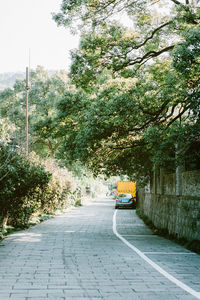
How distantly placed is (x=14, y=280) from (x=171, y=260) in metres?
4.00

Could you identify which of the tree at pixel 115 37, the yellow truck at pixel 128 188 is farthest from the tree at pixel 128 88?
the yellow truck at pixel 128 188

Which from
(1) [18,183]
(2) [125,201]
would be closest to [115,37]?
(1) [18,183]

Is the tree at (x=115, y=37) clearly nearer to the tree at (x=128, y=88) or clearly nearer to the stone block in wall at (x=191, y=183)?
the tree at (x=128, y=88)

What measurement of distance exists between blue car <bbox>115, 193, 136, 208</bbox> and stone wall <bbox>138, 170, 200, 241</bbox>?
67.9 feet

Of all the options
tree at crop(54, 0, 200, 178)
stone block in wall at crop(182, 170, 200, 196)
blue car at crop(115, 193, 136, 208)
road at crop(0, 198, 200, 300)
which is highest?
tree at crop(54, 0, 200, 178)

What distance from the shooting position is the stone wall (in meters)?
11.7

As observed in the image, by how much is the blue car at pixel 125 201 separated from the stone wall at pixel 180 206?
2069 cm

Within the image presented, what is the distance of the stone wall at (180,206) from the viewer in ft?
38.4

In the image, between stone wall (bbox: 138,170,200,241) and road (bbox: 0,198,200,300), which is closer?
road (bbox: 0,198,200,300)

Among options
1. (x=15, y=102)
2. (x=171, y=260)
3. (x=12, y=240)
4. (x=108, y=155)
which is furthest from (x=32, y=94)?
(x=171, y=260)

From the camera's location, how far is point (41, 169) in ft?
52.5

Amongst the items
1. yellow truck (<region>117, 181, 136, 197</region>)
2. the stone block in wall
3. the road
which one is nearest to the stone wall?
the stone block in wall

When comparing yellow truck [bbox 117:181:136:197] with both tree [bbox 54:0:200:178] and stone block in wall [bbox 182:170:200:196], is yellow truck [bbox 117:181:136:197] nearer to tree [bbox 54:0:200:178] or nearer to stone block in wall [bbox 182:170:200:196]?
tree [bbox 54:0:200:178]

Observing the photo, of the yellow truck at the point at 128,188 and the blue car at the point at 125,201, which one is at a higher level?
the yellow truck at the point at 128,188
